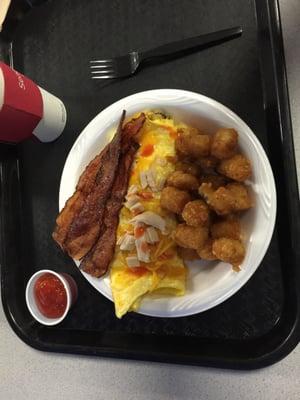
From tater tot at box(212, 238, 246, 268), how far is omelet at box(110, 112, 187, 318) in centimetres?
17

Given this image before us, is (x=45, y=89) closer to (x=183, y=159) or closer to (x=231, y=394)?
(x=183, y=159)

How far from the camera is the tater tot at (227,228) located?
1108mm

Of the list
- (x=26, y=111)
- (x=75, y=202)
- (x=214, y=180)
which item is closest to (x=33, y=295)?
(x=75, y=202)

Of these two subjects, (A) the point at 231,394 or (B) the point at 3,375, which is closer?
(A) the point at 231,394

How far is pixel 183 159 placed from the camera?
3.97 ft

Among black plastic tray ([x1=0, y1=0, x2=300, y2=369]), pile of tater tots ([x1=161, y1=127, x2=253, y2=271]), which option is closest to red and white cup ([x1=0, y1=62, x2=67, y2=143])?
black plastic tray ([x1=0, y1=0, x2=300, y2=369])

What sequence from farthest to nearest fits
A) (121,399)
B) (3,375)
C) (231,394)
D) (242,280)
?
(3,375)
(121,399)
(231,394)
(242,280)

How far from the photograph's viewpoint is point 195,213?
107cm

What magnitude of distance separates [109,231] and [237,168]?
0.44 metres

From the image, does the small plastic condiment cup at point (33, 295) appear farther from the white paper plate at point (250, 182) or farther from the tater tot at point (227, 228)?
the tater tot at point (227, 228)

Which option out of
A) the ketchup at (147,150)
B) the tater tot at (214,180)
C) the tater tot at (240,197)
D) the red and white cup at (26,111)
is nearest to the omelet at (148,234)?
the ketchup at (147,150)

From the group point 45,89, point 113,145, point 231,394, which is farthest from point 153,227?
point 45,89

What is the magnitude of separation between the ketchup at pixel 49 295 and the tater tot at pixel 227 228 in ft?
Result: 1.88

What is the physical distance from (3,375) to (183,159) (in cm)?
107
